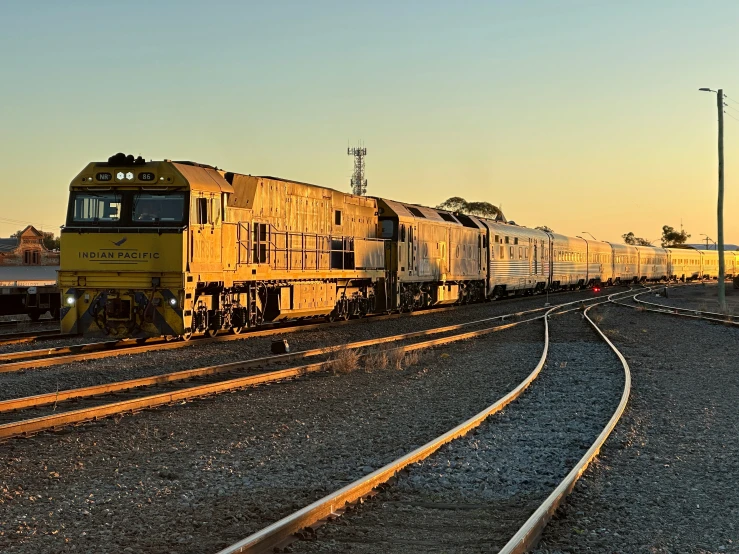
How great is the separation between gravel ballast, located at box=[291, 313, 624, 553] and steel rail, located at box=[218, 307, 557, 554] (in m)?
0.09

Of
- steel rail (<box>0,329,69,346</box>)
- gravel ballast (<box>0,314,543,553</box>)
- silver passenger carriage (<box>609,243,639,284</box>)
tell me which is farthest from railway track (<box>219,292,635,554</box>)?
silver passenger carriage (<box>609,243,639,284</box>)

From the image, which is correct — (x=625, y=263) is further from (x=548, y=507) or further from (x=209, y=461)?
(x=548, y=507)

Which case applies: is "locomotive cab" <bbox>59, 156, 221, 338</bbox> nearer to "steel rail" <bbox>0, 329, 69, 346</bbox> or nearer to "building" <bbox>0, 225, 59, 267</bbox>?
"steel rail" <bbox>0, 329, 69, 346</bbox>

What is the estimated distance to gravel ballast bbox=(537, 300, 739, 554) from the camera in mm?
5207

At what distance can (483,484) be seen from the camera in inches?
256

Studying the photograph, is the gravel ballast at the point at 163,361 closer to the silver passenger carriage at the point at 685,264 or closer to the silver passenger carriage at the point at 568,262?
the silver passenger carriage at the point at 568,262

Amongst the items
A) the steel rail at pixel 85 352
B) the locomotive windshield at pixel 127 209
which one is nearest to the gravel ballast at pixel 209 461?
the steel rail at pixel 85 352

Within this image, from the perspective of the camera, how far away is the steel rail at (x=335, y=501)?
15.0ft

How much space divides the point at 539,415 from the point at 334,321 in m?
14.2

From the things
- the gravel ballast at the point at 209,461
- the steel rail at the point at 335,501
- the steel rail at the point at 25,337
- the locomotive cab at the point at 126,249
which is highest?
the locomotive cab at the point at 126,249

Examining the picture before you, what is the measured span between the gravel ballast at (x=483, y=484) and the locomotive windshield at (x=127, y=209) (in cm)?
804

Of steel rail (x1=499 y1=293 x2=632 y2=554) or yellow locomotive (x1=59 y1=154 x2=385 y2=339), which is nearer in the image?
steel rail (x1=499 y1=293 x2=632 y2=554)

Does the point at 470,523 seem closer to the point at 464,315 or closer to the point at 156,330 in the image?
the point at 156,330

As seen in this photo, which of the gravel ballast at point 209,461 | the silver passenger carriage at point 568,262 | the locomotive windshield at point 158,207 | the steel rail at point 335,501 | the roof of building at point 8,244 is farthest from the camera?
the roof of building at point 8,244
